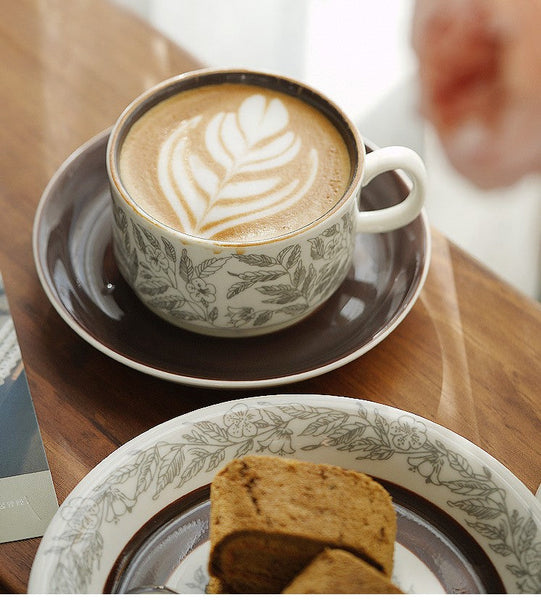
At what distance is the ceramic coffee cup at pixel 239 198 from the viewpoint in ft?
1.94

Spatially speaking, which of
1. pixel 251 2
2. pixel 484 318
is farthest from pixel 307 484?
pixel 251 2

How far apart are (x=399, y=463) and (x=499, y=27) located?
329 mm

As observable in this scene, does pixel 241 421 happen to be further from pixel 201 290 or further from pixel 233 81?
pixel 233 81

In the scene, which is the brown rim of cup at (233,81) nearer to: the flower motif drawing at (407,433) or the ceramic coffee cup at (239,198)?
the ceramic coffee cup at (239,198)

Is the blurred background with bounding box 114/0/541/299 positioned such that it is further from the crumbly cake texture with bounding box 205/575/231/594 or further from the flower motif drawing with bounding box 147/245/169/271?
the crumbly cake texture with bounding box 205/575/231/594

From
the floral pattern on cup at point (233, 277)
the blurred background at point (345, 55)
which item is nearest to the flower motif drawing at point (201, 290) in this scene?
the floral pattern on cup at point (233, 277)

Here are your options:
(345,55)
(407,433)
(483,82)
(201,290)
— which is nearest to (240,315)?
(201,290)

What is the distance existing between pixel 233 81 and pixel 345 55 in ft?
2.42

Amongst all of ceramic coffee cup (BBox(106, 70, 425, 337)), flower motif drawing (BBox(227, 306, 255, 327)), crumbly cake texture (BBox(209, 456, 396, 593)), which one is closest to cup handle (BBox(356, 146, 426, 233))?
ceramic coffee cup (BBox(106, 70, 425, 337))

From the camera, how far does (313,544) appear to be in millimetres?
468

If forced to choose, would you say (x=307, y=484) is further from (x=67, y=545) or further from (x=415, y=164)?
(x=415, y=164)

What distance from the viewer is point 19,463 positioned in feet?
1.90

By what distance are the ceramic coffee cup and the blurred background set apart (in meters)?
0.27

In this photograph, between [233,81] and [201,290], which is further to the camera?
[233,81]
